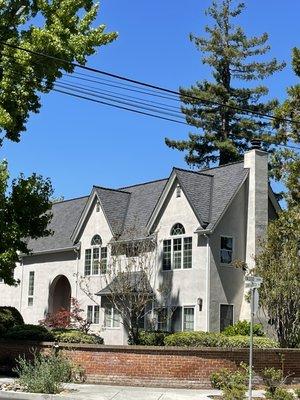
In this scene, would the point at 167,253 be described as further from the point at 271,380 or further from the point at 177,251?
the point at 271,380

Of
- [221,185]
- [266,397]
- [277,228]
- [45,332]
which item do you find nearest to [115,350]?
[45,332]

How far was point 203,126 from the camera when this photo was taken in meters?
57.6

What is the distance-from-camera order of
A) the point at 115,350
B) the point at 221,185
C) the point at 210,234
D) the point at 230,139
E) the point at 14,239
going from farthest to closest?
the point at 230,139
the point at 221,185
the point at 210,234
the point at 14,239
the point at 115,350

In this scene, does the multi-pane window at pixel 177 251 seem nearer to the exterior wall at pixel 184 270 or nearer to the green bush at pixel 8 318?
the exterior wall at pixel 184 270

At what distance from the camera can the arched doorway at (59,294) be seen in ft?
133

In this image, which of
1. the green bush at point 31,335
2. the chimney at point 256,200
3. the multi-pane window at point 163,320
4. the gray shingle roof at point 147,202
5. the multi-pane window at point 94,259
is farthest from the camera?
the multi-pane window at point 94,259

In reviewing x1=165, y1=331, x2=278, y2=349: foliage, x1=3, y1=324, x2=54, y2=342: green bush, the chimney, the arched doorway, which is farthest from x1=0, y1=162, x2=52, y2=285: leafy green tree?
the arched doorway

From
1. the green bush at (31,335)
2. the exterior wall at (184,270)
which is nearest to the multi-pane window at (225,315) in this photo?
the exterior wall at (184,270)

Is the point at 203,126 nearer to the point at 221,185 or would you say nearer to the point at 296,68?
the point at 221,185

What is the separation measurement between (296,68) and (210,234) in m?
8.35

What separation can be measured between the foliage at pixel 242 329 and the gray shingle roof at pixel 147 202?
4.65 m

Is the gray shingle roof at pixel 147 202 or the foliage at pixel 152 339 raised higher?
the gray shingle roof at pixel 147 202

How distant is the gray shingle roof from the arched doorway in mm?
2208

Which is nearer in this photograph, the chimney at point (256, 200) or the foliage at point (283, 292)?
the foliage at point (283, 292)
